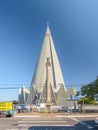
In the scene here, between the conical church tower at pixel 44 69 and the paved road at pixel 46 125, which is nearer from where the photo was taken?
the paved road at pixel 46 125

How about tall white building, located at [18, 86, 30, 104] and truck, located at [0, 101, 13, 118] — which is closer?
truck, located at [0, 101, 13, 118]

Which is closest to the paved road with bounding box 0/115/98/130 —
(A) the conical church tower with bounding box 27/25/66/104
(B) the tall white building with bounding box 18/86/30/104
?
(A) the conical church tower with bounding box 27/25/66/104

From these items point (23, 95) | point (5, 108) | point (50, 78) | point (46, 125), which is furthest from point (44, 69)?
point (46, 125)

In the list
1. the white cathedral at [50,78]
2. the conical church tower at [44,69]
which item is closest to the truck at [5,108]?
the white cathedral at [50,78]

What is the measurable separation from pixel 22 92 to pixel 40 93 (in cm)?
1737

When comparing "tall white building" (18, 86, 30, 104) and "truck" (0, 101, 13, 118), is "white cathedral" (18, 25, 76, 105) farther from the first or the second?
"truck" (0, 101, 13, 118)

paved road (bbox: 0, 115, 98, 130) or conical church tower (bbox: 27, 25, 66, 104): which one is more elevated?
conical church tower (bbox: 27, 25, 66, 104)

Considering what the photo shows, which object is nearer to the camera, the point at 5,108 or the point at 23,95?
the point at 5,108

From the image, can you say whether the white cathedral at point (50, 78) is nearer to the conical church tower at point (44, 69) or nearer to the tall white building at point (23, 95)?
the conical church tower at point (44, 69)

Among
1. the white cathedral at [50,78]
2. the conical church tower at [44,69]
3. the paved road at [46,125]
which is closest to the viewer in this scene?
the paved road at [46,125]

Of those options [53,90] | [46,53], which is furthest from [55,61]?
[53,90]

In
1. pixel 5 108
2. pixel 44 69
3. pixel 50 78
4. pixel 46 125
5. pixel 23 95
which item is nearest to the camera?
pixel 46 125

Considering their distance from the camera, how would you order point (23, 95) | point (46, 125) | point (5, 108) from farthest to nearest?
point (23, 95) < point (5, 108) < point (46, 125)

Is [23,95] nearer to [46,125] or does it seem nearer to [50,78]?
[50,78]
